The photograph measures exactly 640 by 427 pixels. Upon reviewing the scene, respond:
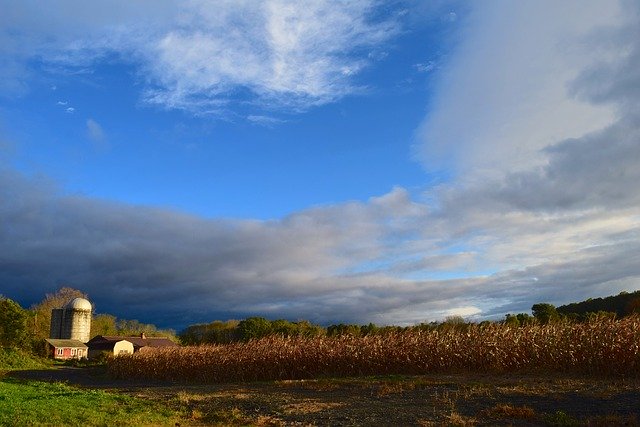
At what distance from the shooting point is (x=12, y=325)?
64188 mm

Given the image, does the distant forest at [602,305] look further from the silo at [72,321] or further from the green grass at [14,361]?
the silo at [72,321]

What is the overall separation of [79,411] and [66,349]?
2782 inches

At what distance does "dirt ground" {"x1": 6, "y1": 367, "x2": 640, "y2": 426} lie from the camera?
11758mm

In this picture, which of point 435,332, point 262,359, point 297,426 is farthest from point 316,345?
point 297,426

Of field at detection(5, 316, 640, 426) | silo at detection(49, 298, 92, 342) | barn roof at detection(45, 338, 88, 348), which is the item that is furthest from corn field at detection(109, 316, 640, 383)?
silo at detection(49, 298, 92, 342)

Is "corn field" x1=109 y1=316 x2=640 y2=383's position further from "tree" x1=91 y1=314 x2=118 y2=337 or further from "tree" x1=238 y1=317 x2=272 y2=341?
"tree" x1=91 y1=314 x2=118 y2=337

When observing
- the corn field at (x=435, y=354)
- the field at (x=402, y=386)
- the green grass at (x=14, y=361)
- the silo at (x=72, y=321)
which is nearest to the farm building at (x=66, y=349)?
the silo at (x=72, y=321)

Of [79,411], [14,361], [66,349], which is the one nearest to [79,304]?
[66,349]

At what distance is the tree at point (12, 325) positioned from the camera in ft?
209

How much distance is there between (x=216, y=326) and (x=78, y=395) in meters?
93.4

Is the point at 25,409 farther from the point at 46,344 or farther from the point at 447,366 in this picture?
the point at 46,344

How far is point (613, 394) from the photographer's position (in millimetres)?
14242

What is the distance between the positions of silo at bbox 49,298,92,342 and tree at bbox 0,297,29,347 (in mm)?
23734

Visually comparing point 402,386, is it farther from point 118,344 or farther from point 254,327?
point 118,344
